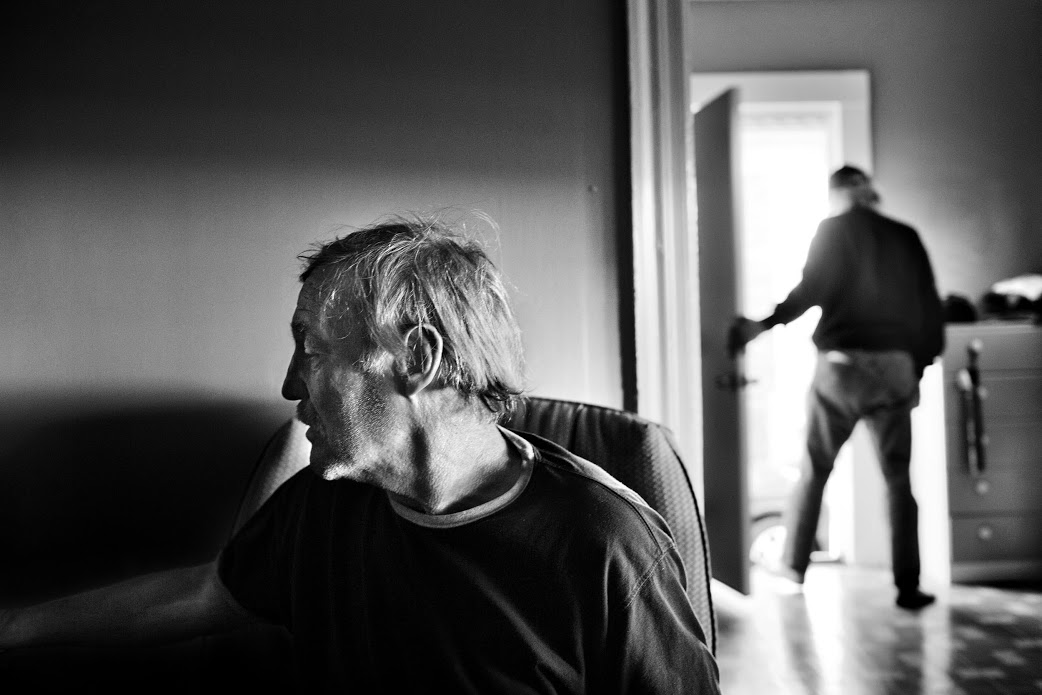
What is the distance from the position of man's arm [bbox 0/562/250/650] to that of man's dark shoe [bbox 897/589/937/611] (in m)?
2.82

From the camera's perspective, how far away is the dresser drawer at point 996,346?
346 centimetres

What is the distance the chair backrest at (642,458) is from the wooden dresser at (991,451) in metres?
2.69

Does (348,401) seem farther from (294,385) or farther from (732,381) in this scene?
(732,381)

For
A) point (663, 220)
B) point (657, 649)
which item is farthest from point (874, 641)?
point (657, 649)

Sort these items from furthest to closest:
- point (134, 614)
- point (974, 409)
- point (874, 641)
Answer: point (974, 409)
point (874, 641)
point (134, 614)

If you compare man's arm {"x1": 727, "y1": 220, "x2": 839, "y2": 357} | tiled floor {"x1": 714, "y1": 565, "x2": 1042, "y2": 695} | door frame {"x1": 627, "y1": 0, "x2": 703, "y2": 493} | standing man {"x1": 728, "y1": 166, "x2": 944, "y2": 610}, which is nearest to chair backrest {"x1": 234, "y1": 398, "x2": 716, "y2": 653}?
door frame {"x1": 627, "y1": 0, "x2": 703, "y2": 493}

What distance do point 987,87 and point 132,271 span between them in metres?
3.90

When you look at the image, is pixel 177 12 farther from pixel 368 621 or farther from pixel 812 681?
pixel 812 681

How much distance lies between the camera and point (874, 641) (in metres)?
2.88

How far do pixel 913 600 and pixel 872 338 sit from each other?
957 millimetres

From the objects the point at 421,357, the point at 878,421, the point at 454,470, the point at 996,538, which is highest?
the point at 421,357

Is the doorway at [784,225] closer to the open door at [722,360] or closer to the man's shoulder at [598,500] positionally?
the open door at [722,360]

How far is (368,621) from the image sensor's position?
3.14 feet

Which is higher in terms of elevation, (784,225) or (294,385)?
(784,225)
